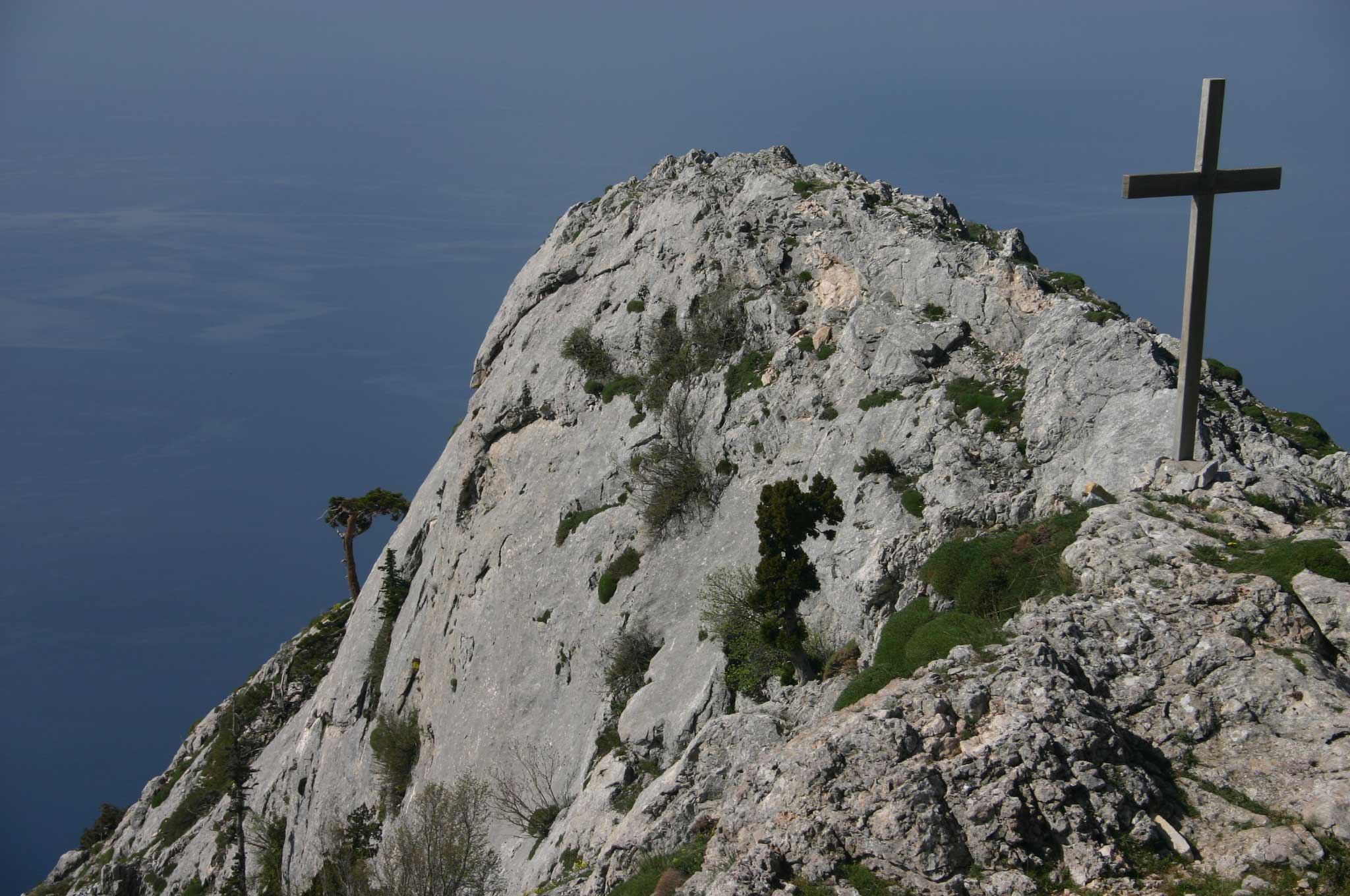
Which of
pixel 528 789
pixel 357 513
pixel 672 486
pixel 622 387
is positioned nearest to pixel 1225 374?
pixel 672 486

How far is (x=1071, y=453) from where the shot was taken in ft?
82.5

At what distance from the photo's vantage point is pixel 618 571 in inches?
1491

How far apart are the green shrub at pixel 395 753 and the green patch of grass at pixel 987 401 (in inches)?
1253

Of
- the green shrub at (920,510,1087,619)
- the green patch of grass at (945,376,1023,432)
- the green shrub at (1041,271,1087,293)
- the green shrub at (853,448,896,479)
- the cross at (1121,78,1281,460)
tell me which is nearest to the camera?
the green shrub at (920,510,1087,619)

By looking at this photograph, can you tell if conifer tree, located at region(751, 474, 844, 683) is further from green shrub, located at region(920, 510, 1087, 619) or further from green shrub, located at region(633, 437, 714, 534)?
green shrub, located at region(633, 437, 714, 534)

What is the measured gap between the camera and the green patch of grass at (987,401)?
91.5 feet

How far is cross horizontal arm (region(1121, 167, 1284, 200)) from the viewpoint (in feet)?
61.6

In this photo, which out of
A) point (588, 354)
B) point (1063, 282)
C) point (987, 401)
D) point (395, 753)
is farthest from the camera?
point (588, 354)

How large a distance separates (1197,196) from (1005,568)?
30.1 feet

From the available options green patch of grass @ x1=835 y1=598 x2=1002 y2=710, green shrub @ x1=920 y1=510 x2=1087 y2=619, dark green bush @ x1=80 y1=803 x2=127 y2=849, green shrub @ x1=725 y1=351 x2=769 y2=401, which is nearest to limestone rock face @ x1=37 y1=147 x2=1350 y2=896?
green shrub @ x1=725 y1=351 x2=769 y2=401

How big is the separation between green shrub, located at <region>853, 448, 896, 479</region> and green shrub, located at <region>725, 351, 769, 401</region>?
884 centimetres

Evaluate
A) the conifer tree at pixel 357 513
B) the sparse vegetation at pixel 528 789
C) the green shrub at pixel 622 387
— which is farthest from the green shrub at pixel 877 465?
the conifer tree at pixel 357 513

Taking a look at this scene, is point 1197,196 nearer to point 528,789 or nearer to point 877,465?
point 877,465

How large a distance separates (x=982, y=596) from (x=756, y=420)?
19.4 meters
